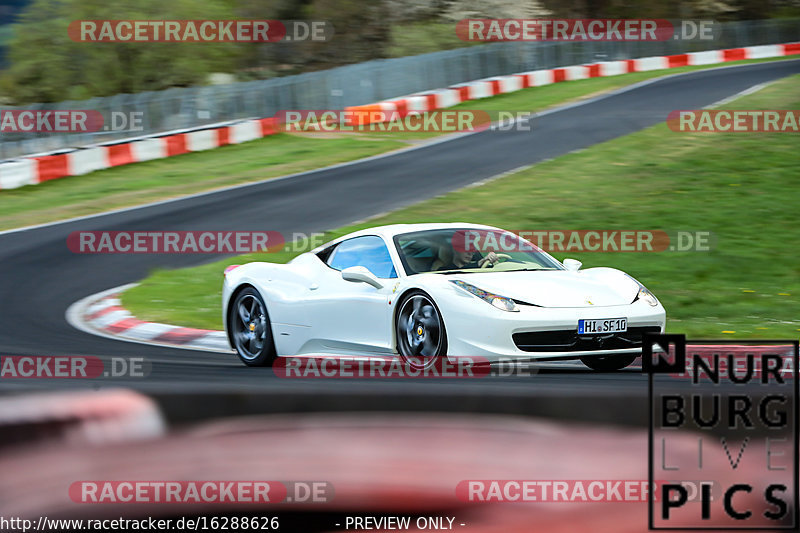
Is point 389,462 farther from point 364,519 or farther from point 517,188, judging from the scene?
point 517,188

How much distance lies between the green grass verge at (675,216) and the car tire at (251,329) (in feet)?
4.42

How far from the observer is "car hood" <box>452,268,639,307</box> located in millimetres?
7230

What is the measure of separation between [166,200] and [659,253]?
362 inches

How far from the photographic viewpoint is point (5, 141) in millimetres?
24734

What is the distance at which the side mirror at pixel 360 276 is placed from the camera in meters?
7.64

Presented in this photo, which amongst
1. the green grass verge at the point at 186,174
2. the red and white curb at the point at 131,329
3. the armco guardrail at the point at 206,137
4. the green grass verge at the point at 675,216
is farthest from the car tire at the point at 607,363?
the armco guardrail at the point at 206,137

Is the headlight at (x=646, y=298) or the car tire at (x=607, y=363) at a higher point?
the headlight at (x=646, y=298)

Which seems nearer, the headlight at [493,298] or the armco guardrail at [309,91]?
the headlight at [493,298]

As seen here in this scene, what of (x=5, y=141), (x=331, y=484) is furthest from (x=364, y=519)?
(x=5, y=141)

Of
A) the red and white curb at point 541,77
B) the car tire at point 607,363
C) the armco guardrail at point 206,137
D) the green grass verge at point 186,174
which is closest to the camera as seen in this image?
the car tire at point 607,363

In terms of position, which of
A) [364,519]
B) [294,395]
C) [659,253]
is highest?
[294,395]

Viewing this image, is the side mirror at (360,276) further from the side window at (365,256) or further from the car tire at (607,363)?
the car tire at (607,363)

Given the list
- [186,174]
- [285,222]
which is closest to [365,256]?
[285,222]

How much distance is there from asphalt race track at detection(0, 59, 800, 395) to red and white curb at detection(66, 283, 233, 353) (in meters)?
0.22
